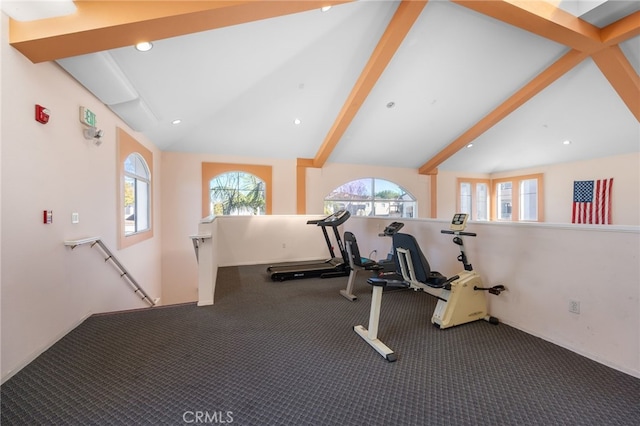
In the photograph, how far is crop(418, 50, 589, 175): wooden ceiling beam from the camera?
4.67m

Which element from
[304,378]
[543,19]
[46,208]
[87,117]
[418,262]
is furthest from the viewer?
[543,19]

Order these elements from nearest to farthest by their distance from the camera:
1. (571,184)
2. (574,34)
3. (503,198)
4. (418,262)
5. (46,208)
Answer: (46,208) < (418,262) < (574,34) < (571,184) < (503,198)

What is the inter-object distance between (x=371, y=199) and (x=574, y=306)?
632cm

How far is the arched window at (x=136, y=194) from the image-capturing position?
4418 millimetres

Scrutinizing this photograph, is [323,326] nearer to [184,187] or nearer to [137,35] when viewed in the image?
[137,35]

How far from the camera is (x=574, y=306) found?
7.70 feet

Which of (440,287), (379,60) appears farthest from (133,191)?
(440,287)

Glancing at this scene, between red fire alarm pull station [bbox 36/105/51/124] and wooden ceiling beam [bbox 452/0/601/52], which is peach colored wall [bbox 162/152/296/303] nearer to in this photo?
red fire alarm pull station [bbox 36/105/51/124]

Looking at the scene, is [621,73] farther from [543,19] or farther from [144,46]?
[144,46]

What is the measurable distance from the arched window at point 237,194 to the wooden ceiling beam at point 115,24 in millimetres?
4551

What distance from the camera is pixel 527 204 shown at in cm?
888

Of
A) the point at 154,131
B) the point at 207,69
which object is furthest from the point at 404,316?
the point at 154,131

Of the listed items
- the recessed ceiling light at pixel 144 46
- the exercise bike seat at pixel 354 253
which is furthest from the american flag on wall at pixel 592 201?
the recessed ceiling light at pixel 144 46

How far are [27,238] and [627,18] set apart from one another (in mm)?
7107
